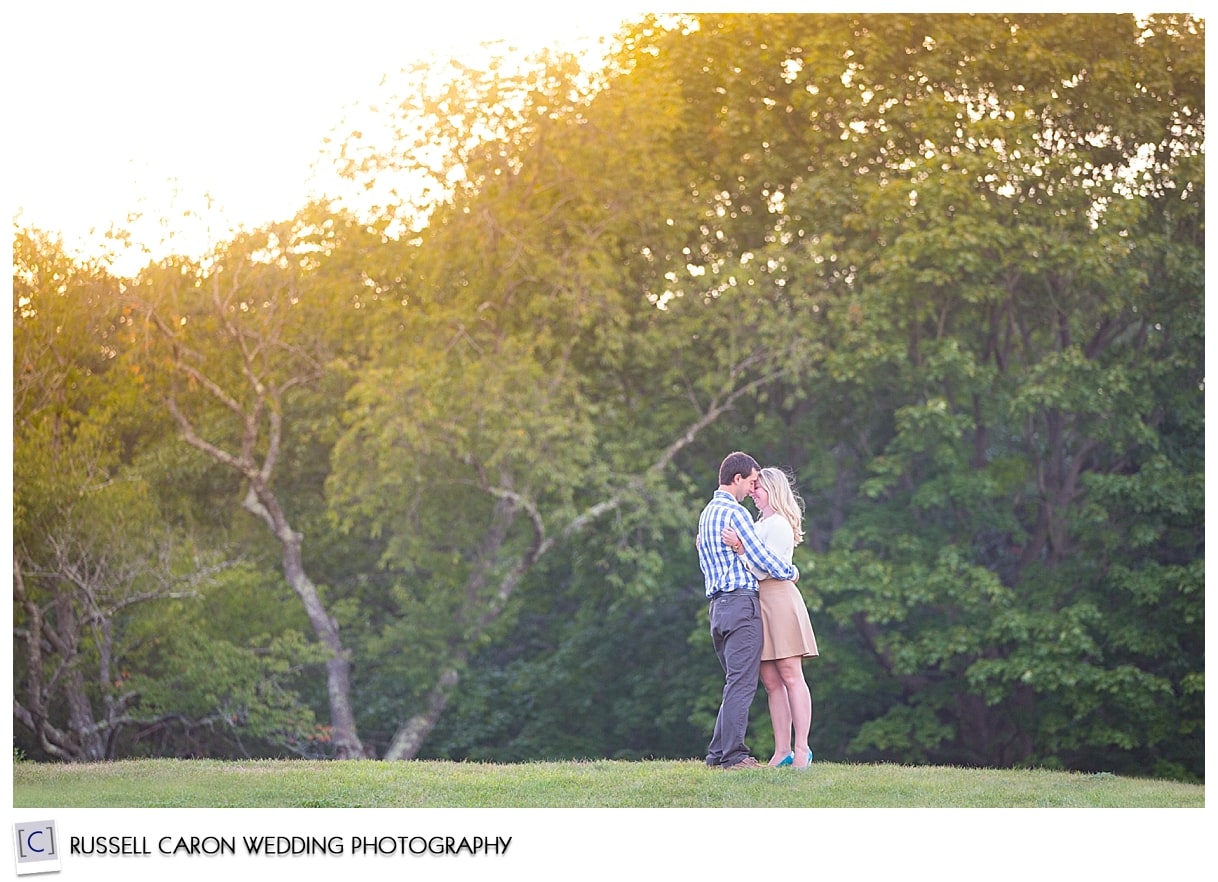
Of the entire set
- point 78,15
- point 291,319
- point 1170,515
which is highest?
point 78,15

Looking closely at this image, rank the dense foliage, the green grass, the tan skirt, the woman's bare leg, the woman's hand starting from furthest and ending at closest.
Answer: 1. the dense foliage
2. the woman's bare leg
3. the tan skirt
4. the green grass
5. the woman's hand

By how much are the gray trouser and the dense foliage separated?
754cm

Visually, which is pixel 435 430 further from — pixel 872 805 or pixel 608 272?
pixel 872 805

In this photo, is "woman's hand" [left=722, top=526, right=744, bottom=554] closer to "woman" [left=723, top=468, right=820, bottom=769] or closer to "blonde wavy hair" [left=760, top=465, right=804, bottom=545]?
"woman" [left=723, top=468, right=820, bottom=769]

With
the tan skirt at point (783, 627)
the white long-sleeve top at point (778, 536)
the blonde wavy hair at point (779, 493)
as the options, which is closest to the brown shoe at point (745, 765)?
the tan skirt at point (783, 627)

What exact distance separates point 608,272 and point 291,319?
154 inches

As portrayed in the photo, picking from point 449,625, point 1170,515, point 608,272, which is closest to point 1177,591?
point 1170,515

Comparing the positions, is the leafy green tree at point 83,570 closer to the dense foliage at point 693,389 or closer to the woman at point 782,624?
the dense foliage at point 693,389

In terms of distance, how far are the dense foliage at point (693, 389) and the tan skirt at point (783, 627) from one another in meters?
7.50

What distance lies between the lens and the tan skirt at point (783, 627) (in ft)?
26.6

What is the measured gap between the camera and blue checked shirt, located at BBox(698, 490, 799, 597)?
789 cm

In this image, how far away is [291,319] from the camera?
56.7ft
